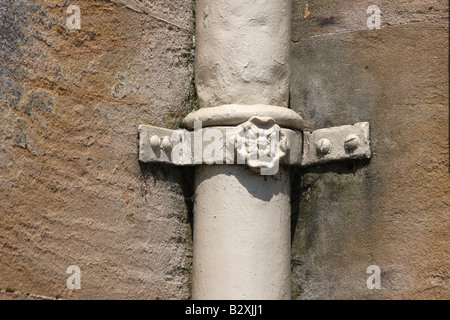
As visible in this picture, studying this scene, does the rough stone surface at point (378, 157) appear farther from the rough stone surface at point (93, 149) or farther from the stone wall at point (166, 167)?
the rough stone surface at point (93, 149)

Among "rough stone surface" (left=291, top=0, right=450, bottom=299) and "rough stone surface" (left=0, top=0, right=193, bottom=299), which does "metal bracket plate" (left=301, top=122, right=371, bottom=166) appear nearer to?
"rough stone surface" (left=291, top=0, right=450, bottom=299)

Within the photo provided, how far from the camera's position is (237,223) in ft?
7.02

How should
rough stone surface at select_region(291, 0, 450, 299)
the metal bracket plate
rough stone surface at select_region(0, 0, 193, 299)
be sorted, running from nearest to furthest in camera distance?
rough stone surface at select_region(0, 0, 193, 299) < rough stone surface at select_region(291, 0, 450, 299) < the metal bracket plate

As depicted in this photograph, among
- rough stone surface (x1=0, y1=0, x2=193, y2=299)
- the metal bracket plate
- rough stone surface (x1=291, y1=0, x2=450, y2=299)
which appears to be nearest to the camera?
rough stone surface (x1=0, y1=0, x2=193, y2=299)

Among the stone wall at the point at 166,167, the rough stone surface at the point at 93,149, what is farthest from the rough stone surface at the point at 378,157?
the rough stone surface at the point at 93,149

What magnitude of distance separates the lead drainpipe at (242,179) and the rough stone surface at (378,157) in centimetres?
10

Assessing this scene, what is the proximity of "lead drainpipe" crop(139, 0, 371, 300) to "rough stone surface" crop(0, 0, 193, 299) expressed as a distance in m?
0.07

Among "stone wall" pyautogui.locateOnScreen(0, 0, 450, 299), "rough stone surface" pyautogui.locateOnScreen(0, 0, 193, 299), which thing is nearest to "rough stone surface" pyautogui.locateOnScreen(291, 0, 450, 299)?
"stone wall" pyautogui.locateOnScreen(0, 0, 450, 299)

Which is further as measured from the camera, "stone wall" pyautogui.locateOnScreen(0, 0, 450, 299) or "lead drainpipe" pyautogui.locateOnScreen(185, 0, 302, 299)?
"lead drainpipe" pyautogui.locateOnScreen(185, 0, 302, 299)

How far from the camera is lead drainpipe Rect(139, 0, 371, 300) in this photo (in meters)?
2.13

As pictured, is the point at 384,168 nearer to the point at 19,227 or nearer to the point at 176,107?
the point at 176,107

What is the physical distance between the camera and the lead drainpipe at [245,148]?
2.13 meters

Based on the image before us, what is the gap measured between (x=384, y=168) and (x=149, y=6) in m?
0.86
